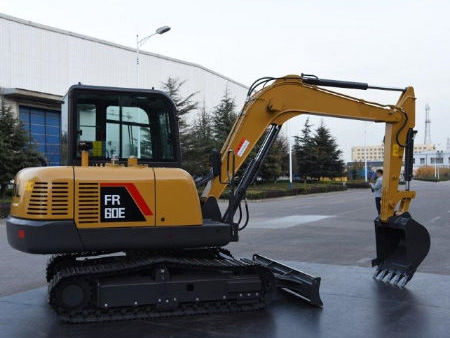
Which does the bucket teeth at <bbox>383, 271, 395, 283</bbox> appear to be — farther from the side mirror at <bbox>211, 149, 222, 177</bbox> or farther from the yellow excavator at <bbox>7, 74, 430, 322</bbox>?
the side mirror at <bbox>211, 149, 222, 177</bbox>

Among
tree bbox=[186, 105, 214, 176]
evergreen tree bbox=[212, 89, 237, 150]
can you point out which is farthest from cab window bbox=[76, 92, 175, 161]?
evergreen tree bbox=[212, 89, 237, 150]

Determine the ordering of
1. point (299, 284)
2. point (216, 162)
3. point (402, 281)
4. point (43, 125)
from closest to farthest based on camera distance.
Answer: point (216, 162) → point (299, 284) → point (402, 281) → point (43, 125)

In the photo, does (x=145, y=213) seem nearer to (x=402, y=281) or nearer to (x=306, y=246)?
(x=402, y=281)

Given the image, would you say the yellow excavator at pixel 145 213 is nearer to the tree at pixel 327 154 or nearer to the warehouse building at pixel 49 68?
the warehouse building at pixel 49 68

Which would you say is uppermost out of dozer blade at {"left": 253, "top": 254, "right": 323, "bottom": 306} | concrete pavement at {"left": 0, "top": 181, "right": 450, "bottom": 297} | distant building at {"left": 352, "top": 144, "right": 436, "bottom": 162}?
distant building at {"left": 352, "top": 144, "right": 436, "bottom": 162}

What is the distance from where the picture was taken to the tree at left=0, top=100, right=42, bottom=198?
2614 cm

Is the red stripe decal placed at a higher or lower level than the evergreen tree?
lower

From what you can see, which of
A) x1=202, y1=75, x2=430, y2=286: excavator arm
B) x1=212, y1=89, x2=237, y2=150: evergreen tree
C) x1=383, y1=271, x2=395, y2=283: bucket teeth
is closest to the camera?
x1=202, y1=75, x2=430, y2=286: excavator arm

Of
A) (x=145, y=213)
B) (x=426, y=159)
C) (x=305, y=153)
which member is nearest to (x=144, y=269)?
(x=145, y=213)

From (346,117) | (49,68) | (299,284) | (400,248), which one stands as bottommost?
(299,284)

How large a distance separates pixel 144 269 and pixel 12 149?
22.7 metres

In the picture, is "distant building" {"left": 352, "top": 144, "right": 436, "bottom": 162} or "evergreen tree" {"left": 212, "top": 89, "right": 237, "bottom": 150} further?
"distant building" {"left": 352, "top": 144, "right": 436, "bottom": 162}

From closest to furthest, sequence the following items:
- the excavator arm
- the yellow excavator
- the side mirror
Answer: the yellow excavator, the side mirror, the excavator arm

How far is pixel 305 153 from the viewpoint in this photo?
185ft
